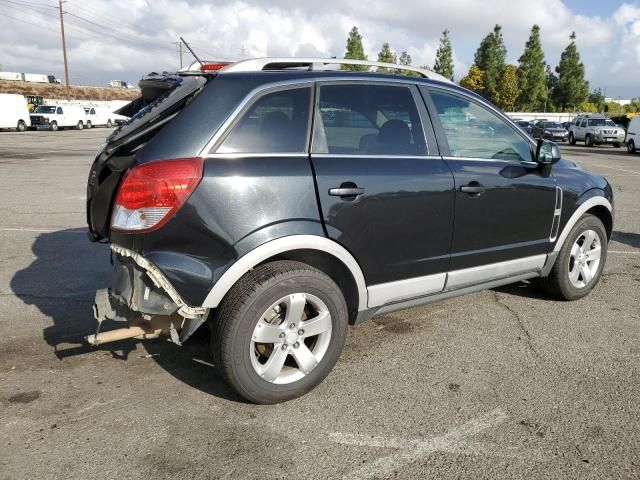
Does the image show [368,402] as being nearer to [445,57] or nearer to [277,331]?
[277,331]

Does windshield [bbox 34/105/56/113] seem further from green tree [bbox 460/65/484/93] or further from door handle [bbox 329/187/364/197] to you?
door handle [bbox 329/187/364/197]

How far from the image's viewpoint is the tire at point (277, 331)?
2934 mm

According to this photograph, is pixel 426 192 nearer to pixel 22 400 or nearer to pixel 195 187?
pixel 195 187

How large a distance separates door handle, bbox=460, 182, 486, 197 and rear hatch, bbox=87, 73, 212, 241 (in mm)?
1803

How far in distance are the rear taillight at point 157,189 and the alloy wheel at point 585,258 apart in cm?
336

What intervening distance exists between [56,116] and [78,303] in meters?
41.8

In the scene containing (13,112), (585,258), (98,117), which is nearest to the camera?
(585,258)

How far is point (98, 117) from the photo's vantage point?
47.9 m

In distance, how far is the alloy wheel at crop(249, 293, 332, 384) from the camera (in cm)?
306

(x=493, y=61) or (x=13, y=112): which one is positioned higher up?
(x=493, y=61)

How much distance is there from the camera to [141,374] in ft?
11.5

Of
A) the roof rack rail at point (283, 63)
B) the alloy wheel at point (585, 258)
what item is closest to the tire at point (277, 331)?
the roof rack rail at point (283, 63)

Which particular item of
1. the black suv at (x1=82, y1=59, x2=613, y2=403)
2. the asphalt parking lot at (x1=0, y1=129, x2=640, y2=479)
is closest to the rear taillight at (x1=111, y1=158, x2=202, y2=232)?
the black suv at (x1=82, y1=59, x2=613, y2=403)

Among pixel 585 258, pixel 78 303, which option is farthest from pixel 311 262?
pixel 585 258
